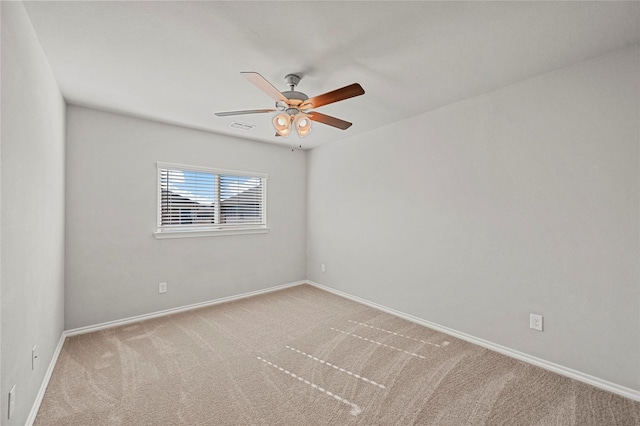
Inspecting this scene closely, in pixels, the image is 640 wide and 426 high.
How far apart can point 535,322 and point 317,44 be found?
287 cm

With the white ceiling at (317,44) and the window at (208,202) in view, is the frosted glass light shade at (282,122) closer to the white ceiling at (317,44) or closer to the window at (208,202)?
the white ceiling at (317,44)

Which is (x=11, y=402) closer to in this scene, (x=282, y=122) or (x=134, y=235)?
(x=134, y=235)

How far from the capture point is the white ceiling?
1.61 meters

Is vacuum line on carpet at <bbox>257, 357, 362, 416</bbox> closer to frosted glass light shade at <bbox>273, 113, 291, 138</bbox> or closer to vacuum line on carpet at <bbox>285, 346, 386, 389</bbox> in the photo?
vacuum line on carpet at <bbox>285, 346, 386, 389</bbox>

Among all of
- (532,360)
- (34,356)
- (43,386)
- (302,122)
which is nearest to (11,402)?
(34,356)

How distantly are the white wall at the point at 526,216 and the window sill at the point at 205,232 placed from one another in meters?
1.81

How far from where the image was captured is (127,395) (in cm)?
199

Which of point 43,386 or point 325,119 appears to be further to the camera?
point 325,119

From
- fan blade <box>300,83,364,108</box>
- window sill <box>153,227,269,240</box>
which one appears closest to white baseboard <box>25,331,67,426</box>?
window sill <box>153,227,269,240</box>

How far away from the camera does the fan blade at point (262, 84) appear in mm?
1753

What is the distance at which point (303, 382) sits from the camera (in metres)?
2.15

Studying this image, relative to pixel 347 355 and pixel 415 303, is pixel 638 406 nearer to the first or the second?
pixel 415 303

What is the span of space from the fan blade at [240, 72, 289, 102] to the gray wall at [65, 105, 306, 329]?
7.21ft

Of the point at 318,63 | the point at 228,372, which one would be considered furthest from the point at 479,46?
the point at 228,372
